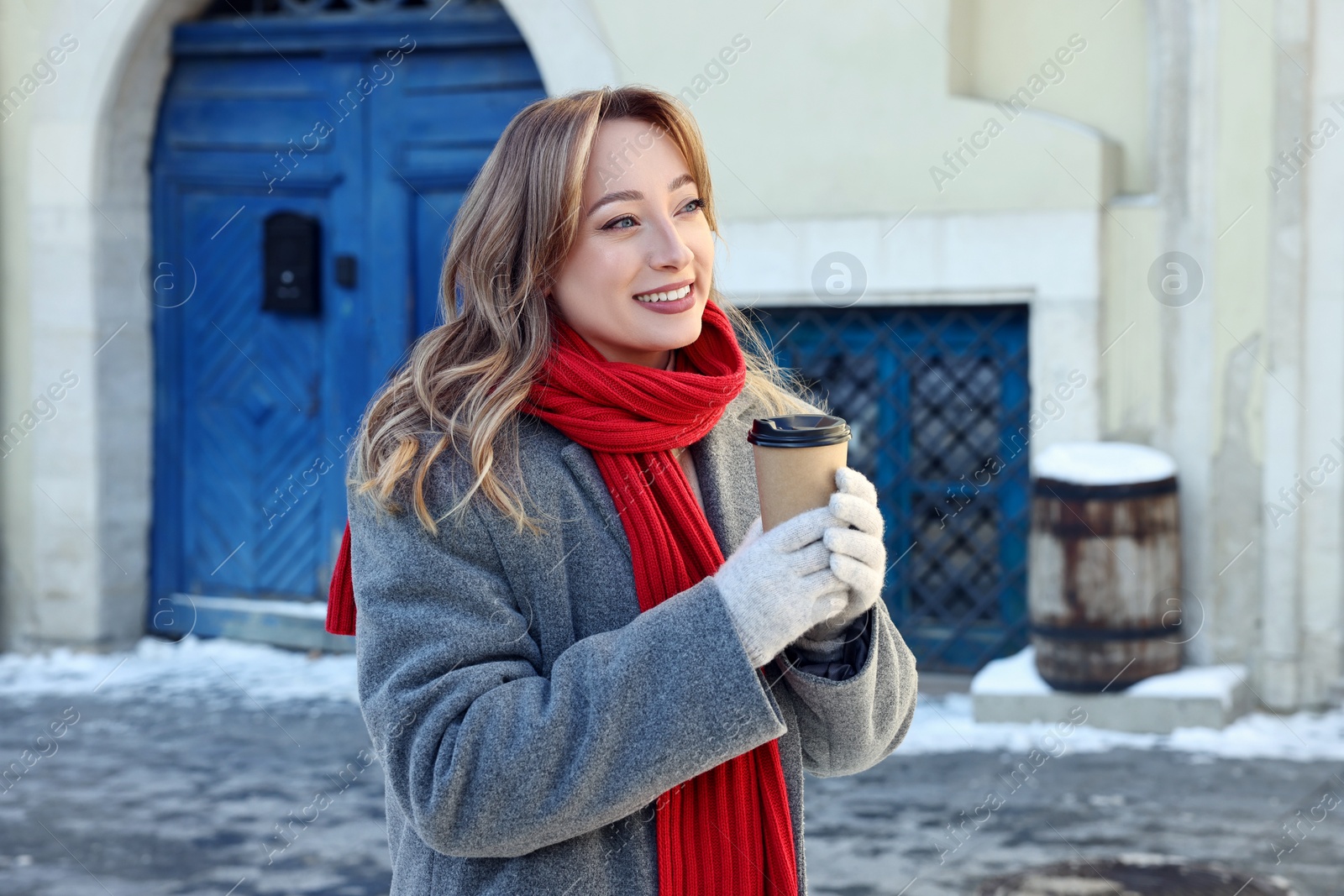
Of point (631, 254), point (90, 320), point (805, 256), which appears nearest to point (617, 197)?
point (631, 254)

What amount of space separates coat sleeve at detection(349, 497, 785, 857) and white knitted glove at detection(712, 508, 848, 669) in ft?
0.08

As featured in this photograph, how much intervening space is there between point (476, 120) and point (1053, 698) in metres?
4.04

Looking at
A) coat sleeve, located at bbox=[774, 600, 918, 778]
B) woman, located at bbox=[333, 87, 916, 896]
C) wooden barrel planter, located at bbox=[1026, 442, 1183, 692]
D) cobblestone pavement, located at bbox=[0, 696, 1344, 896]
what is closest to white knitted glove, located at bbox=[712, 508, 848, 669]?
woman, located at bbox=[333, 87, 916, 896]

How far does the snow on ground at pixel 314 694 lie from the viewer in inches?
218

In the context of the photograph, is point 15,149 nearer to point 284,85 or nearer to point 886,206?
point 284,85

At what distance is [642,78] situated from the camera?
6543 mm

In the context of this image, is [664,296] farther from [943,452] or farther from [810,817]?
[943,452]

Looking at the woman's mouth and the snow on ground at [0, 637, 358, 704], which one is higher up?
the woman's mouth

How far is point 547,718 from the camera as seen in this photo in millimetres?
1598

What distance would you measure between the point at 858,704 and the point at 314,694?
5.33 metres

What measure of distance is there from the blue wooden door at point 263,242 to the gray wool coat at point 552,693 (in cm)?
554

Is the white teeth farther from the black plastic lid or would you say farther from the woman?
the black plastic lid

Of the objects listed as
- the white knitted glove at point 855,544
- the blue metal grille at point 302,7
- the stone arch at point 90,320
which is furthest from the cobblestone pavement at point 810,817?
the blue metal grille at point 302,7

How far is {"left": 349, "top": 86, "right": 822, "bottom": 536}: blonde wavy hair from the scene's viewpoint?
1.77 metres
